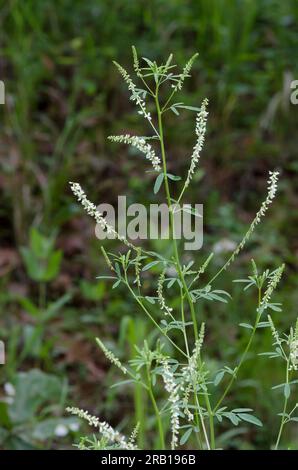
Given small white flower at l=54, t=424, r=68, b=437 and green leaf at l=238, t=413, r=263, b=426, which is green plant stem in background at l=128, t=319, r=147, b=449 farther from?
green leaf at l=238, t=413, r=263, b=426

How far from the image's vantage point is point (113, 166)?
3529 mm

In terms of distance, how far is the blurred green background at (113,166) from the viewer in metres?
2.74

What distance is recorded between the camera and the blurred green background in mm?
2736

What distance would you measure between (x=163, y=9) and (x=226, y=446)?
→ 229 cm

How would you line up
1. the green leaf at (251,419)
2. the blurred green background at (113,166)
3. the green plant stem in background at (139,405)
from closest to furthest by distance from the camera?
the green leaf at (251,419)
the green plant stem in background at (139,405)
the blurred green background at (113,166)

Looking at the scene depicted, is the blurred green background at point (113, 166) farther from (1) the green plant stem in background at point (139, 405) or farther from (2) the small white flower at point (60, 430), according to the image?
(2) the small white flower at point (60, 430)

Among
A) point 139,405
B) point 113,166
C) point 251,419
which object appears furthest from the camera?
point 113,166

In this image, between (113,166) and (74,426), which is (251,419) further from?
(113,166)

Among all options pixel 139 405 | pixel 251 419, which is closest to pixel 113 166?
pixel 139 405

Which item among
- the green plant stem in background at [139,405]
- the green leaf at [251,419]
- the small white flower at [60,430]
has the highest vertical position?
the green leaf at [251,419]

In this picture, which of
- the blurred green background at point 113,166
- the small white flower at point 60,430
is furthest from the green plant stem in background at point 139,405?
the small white flower at point 60,430

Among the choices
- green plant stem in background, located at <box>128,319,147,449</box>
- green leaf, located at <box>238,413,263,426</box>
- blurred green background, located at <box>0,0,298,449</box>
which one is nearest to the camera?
green leaf, located at <box>238,413,263,426</box>

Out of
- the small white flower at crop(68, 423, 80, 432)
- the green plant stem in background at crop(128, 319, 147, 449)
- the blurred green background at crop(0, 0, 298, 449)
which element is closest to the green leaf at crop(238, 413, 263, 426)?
the green plant stem in background at crop(128, 319, 147, 449)

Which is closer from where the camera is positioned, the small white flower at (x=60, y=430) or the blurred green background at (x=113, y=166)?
the small white flower at (x=60, y=430)
